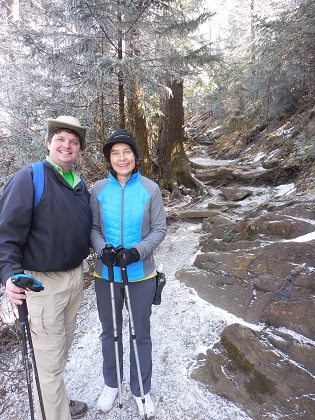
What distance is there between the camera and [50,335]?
2.24 meters

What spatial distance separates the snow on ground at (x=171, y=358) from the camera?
2.71m

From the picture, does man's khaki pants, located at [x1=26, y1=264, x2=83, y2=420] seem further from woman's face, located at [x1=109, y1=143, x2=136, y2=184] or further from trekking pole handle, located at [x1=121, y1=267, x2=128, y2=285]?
woman's face, located at [x1=109, y1=143, x2=136, y2=184]

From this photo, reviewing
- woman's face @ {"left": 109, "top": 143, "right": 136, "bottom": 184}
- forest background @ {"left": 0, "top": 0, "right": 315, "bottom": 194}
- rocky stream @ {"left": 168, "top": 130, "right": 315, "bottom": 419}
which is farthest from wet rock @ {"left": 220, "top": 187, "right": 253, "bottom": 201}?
woman's face @ {"left": 109, "top": 143, "right": 136, "bottom": 184}

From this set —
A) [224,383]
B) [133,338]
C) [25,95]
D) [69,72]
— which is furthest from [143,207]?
[25,95]

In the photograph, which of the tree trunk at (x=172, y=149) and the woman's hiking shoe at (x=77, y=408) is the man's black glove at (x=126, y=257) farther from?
the tree trunk at (x=172, y=149)

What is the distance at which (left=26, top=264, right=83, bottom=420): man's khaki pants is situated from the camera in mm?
2207

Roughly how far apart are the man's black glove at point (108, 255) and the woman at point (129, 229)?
151 mm

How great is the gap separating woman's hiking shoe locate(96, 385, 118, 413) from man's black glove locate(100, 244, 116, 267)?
4.76ft

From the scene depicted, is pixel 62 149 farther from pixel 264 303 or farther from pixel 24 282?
pixel 264 303

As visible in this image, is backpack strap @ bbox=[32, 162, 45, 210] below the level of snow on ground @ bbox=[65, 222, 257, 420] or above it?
above

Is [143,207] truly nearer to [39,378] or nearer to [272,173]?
[39,378]

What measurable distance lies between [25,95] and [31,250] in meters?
5.27

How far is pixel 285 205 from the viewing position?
6.04 meters

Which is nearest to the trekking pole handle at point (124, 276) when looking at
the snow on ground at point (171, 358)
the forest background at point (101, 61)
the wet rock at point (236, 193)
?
the snow on ground at point (171, 358)
